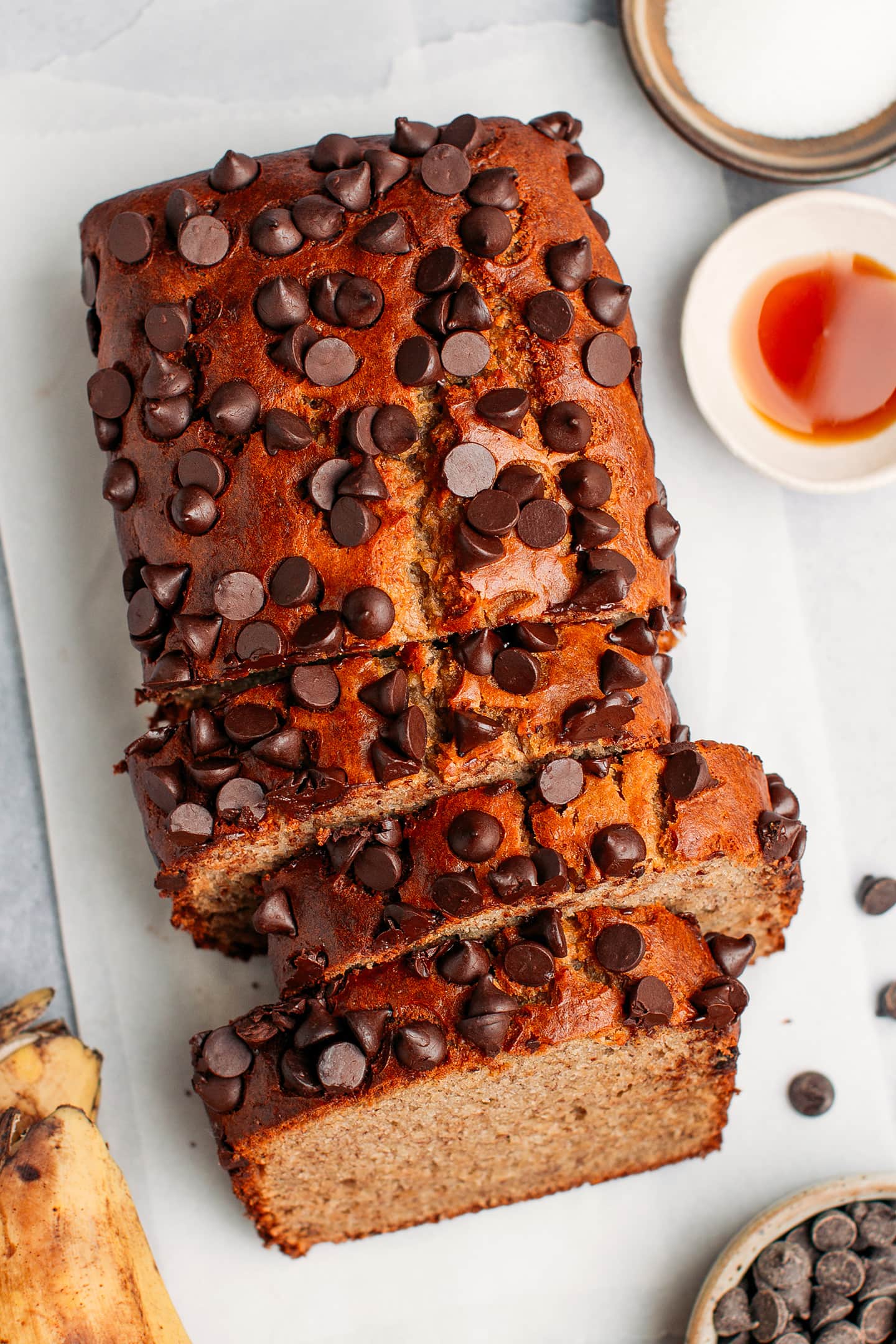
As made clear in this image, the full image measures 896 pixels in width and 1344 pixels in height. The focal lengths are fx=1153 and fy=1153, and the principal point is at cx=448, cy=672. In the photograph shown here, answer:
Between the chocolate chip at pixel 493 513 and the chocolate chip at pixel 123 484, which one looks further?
the chocolate chip at pixel 123 484

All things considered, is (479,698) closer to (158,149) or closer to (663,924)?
(663,924)

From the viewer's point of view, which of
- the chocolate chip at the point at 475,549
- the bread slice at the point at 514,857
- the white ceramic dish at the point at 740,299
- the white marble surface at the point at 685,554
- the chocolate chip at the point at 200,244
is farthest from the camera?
the white marble surface at the point at 685,554

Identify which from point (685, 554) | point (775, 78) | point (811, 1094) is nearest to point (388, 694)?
point (685, 554)

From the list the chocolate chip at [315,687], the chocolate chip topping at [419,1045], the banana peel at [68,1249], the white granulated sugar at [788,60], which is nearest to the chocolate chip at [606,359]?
the chocolate chip at [315,687]

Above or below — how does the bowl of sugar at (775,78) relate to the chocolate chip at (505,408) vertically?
above

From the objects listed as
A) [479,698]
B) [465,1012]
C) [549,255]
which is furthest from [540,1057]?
[549,255]

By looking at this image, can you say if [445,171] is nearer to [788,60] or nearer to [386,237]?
[386,237]

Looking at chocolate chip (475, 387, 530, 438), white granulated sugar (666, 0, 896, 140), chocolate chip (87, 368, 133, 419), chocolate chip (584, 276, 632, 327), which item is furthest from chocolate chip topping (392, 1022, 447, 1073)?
white granulated sugar (666, 0, 896, 140)

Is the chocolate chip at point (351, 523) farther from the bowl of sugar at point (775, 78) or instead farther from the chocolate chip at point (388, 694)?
the bowl of sugar at point (775, 78)
